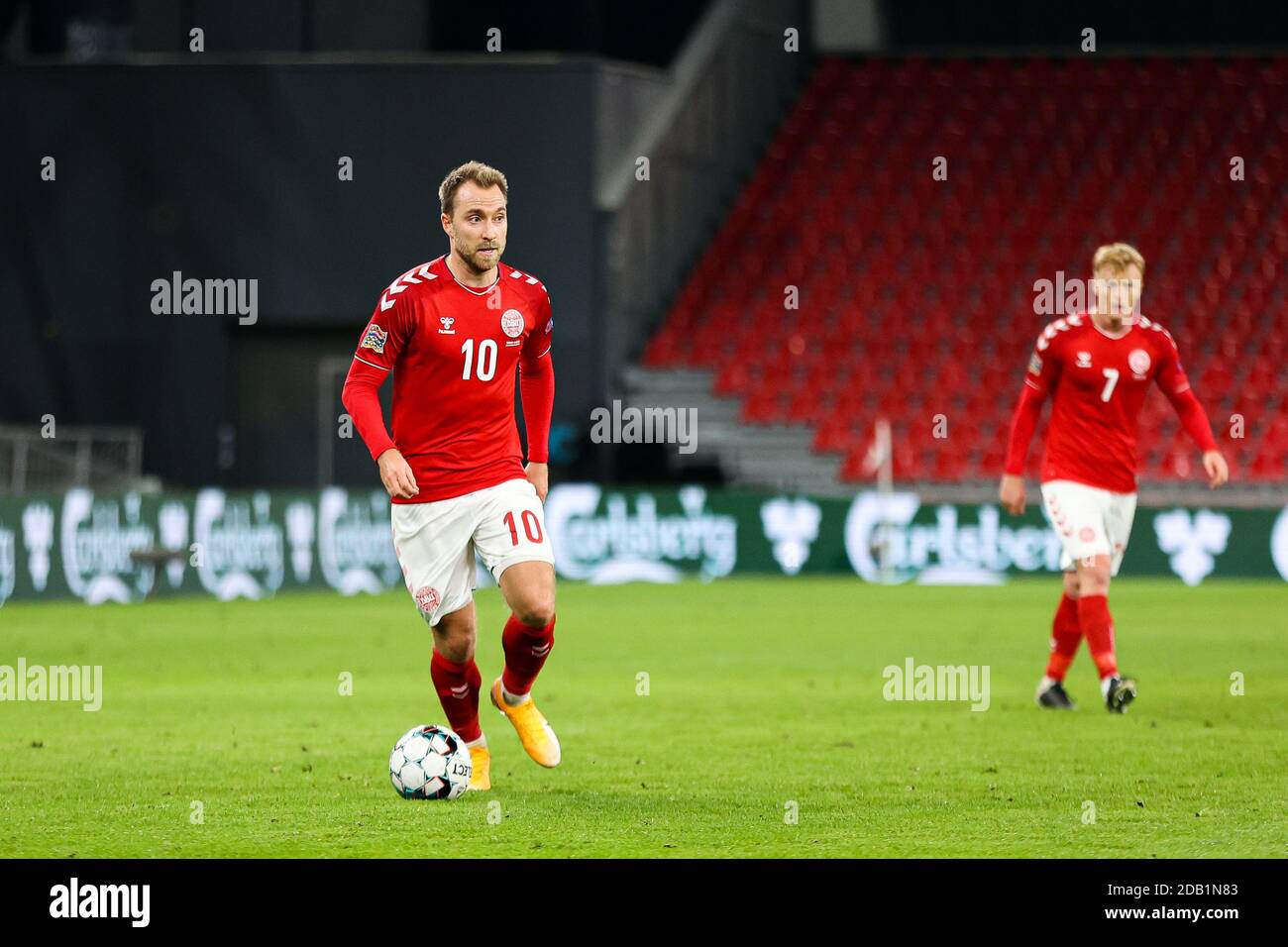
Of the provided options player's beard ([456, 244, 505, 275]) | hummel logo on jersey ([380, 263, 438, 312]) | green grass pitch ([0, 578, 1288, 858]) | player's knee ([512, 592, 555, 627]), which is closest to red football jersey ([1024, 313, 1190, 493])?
green grass pitch ([0, 578, 1288, 858])

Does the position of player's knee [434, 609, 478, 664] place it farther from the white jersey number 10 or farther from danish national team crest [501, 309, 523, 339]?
danish national team crest [501, 309, 523, 339]

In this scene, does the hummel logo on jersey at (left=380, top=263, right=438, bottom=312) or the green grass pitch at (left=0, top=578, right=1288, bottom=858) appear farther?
the hummel logo on jersey at (left=380, top=263, right=438, bottom=312)

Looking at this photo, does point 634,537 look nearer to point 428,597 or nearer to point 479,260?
point 428,597

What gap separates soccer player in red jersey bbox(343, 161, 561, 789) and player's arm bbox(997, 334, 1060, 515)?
361cm

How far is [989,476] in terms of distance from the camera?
85.5ft

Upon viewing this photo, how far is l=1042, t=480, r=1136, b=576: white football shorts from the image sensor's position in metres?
11.2

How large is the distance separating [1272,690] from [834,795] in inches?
203

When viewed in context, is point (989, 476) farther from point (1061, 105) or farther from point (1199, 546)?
point (1061, 105)

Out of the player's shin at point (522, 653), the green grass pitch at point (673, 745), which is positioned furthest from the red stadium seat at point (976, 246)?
the player's shin at point (522, 653)

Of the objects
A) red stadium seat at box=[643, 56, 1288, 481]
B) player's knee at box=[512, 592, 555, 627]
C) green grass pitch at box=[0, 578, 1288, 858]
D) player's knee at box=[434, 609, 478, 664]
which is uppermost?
red stadium seat at box=[643, 56, 1288, 481]

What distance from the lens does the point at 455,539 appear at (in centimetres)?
825

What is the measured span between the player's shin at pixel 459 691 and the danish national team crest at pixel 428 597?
23 centimetres
